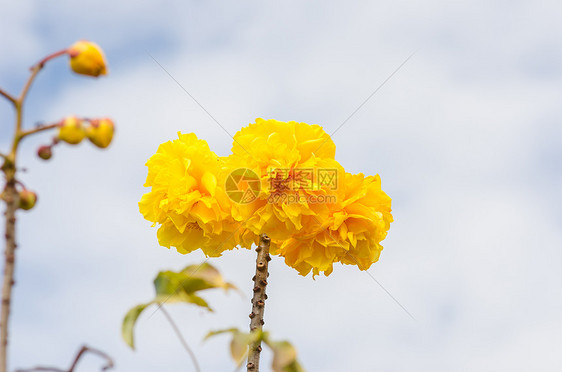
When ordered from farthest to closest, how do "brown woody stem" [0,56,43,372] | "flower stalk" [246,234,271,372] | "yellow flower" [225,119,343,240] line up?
"yellow flower" [225,119,343,240]
"flower stalk" [246,234,271,372]
"brown woody stem" [0,56,43,372]

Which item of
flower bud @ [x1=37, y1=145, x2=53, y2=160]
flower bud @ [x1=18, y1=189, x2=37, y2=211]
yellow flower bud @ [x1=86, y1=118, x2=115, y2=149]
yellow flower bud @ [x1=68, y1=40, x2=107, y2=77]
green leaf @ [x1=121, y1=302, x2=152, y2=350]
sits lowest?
green leaf @ [x1=121, y1=302, x2=152, y2=350]

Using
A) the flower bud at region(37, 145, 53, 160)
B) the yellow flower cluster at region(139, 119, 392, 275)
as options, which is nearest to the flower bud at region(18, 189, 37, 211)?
the flower bud at region(37, 145, 53, 160)

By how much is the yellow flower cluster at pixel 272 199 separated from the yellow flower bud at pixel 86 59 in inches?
31.8

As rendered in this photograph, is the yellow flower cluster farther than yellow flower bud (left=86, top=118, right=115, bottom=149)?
Yes

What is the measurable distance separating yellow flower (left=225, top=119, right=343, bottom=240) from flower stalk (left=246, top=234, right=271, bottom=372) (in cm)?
5

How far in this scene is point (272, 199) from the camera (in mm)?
1572

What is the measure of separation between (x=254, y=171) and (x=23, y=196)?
87 centimetres

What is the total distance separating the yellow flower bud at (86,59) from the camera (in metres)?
0.75

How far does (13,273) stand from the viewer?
598 mm

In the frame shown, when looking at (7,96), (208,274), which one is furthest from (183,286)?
(7,96)

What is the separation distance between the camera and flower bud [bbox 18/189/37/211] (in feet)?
2.33

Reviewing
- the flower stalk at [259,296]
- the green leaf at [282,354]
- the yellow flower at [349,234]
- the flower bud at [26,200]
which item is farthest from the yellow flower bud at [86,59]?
the yellow flower at [349,234]

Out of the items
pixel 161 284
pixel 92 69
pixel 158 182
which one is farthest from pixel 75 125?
pixel 158 182

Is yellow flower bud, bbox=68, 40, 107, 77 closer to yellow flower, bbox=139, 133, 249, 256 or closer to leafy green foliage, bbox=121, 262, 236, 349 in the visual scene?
leafy green foliage, bbox=121, 262, 236, 349
